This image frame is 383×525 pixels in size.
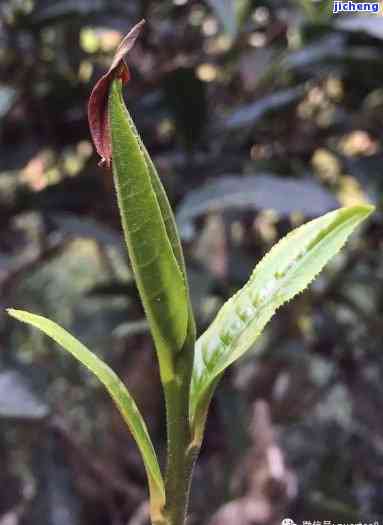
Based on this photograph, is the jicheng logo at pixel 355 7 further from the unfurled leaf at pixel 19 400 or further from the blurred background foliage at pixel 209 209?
the unfurled leaf at pixel 19 400

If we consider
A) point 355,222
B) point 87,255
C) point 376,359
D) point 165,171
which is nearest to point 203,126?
point 165,171

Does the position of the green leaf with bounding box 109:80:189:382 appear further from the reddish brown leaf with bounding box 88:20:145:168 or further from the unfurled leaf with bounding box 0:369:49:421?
the unfurled leaf with bounding box 0:369:49:421

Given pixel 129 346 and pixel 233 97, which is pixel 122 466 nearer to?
pixel 129 346

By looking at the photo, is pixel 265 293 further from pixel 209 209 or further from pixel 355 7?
pixel 355 7

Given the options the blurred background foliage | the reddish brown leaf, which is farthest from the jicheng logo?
the reddish brown leaf

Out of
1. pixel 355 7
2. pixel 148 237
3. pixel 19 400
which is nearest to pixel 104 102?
pixel 148 237

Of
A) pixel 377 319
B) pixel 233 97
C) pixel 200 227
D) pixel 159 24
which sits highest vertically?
pixel 159 24
